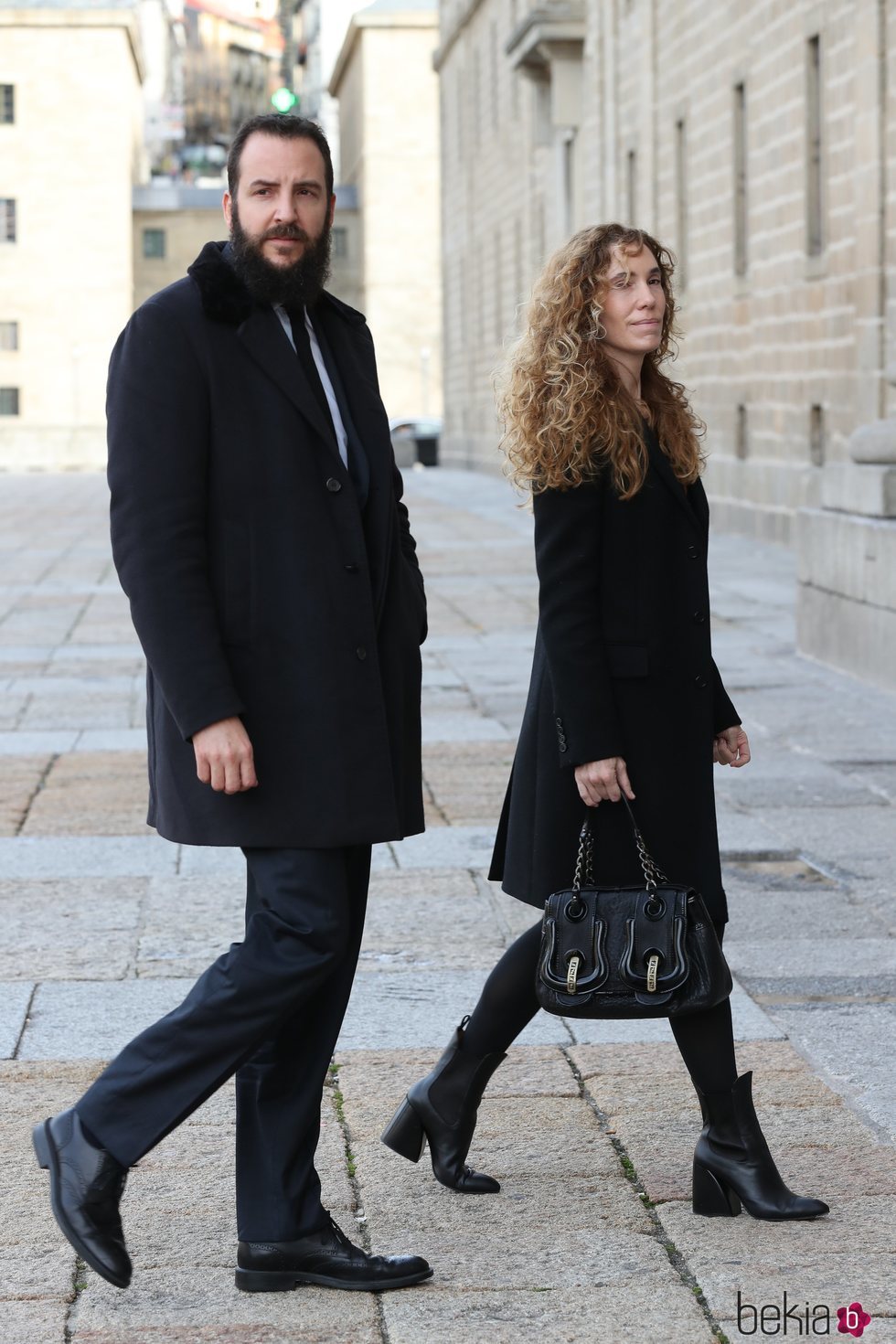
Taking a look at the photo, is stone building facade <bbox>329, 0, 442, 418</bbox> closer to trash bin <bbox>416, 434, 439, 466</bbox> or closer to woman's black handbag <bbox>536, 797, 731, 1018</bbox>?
trash bin <bbox>416, 434, 439, 466</bbox>

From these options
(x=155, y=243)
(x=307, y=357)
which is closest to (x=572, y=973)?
(x=307, y=357)

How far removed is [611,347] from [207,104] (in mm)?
148451

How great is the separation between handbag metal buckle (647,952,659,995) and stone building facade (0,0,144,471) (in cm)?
7494

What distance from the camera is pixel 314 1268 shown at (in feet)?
11.5

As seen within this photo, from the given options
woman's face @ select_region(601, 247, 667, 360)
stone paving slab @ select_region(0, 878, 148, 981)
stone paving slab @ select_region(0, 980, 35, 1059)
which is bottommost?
stone paving slab @ select_region(0, 980, 35, 1059)

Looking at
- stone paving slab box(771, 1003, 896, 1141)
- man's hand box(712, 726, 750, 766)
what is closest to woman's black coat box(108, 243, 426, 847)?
man's hand box(712, 726, 750, 766)

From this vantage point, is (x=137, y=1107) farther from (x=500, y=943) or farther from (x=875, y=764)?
(x=875, y=764)

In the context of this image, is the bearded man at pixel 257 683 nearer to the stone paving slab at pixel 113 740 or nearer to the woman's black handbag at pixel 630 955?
the woman's black handbag at pixel 630 955

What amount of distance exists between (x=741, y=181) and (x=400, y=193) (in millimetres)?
58719

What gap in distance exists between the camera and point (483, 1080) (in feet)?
13.2

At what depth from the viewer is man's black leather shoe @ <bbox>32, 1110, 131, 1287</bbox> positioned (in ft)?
11.1

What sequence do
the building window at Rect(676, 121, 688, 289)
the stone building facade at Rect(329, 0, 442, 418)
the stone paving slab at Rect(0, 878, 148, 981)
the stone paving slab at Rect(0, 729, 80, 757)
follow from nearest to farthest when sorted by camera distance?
the stone paving slab at Rect(0, 878, 148, 981) → the stone paving slab at Rect(0, 729, 80, 757) → the building window at Rect(676, 121, 688, 289) → the stone building facade at Rect(329, 0, 442, 418)

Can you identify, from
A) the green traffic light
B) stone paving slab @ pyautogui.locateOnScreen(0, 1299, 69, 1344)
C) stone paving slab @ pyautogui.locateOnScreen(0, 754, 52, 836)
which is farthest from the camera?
the green traffic light

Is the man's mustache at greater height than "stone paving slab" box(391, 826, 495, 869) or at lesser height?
greater
